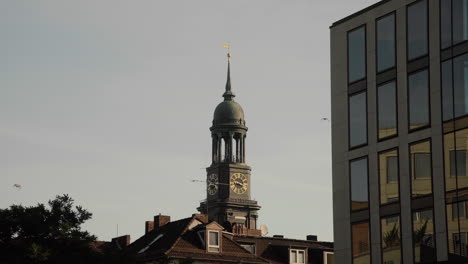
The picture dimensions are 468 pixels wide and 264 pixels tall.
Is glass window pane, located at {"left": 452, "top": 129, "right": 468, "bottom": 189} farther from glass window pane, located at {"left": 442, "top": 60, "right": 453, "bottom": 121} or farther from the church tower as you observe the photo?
the church tower

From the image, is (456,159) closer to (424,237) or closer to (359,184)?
(424,237)

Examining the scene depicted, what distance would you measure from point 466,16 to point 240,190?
141373mm

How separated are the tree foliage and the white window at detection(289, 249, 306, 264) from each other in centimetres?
4622

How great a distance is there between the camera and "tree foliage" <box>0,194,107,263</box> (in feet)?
221

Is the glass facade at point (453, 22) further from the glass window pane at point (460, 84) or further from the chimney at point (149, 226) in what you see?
the chimney at point (149, 226)

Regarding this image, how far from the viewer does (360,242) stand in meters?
61.8

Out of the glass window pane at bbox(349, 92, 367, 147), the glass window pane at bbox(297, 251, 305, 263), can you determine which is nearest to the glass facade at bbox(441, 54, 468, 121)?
the glass window pane at bbox(349, 92, 367, 147)

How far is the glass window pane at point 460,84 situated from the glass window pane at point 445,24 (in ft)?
3.90

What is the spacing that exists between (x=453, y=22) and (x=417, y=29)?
2.61m

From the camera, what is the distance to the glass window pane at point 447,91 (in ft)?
188

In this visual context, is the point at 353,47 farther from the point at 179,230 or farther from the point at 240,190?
the point at 240,190

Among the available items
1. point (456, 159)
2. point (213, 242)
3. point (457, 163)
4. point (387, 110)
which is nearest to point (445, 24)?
point (387, 110)

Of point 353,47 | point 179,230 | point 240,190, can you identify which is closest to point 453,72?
point 353,47

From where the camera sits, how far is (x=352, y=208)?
6269 centimetres
